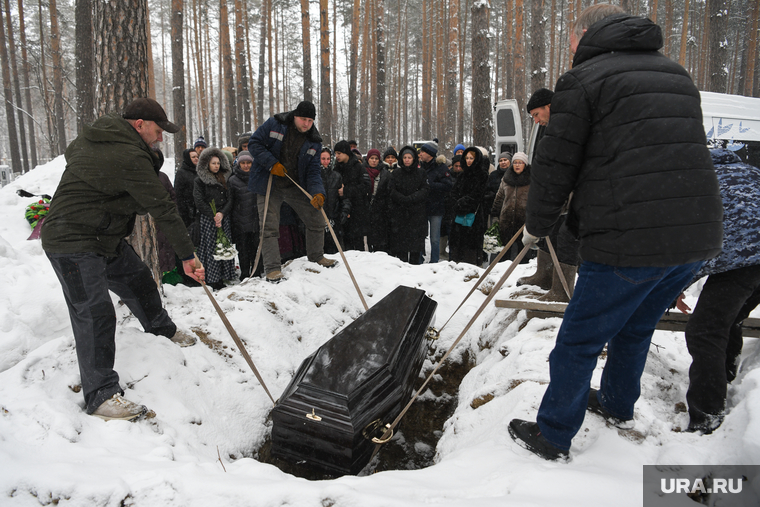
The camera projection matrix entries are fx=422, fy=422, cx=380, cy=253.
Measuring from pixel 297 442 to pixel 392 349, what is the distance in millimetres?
815

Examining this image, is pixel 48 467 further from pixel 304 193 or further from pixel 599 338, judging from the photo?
pixel 304 193

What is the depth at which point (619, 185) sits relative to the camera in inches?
61.1

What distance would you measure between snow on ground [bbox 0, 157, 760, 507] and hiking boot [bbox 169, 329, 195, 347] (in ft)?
0.28

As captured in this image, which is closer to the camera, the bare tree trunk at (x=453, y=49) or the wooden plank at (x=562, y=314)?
the wooden plank at (x=562, y=314)

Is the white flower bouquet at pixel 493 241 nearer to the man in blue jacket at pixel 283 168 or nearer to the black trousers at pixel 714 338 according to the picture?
the man in blue jacket at pixel 283 168

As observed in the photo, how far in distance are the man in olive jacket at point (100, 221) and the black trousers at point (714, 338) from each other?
8.96 ft

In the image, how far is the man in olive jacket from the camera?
2191 millimetres

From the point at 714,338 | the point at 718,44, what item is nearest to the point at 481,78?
the point at 718,44

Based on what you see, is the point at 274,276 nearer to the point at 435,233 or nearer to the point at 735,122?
the point at 435,233

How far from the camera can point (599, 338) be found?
168 cm

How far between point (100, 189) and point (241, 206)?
11.3ft

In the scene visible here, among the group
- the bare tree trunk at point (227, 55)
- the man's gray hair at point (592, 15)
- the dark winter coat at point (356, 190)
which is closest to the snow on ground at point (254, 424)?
the man's gray hair at point (592, 15)

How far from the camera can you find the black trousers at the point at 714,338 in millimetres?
1922

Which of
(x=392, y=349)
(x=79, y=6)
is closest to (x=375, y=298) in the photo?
(x=392, y=349)
